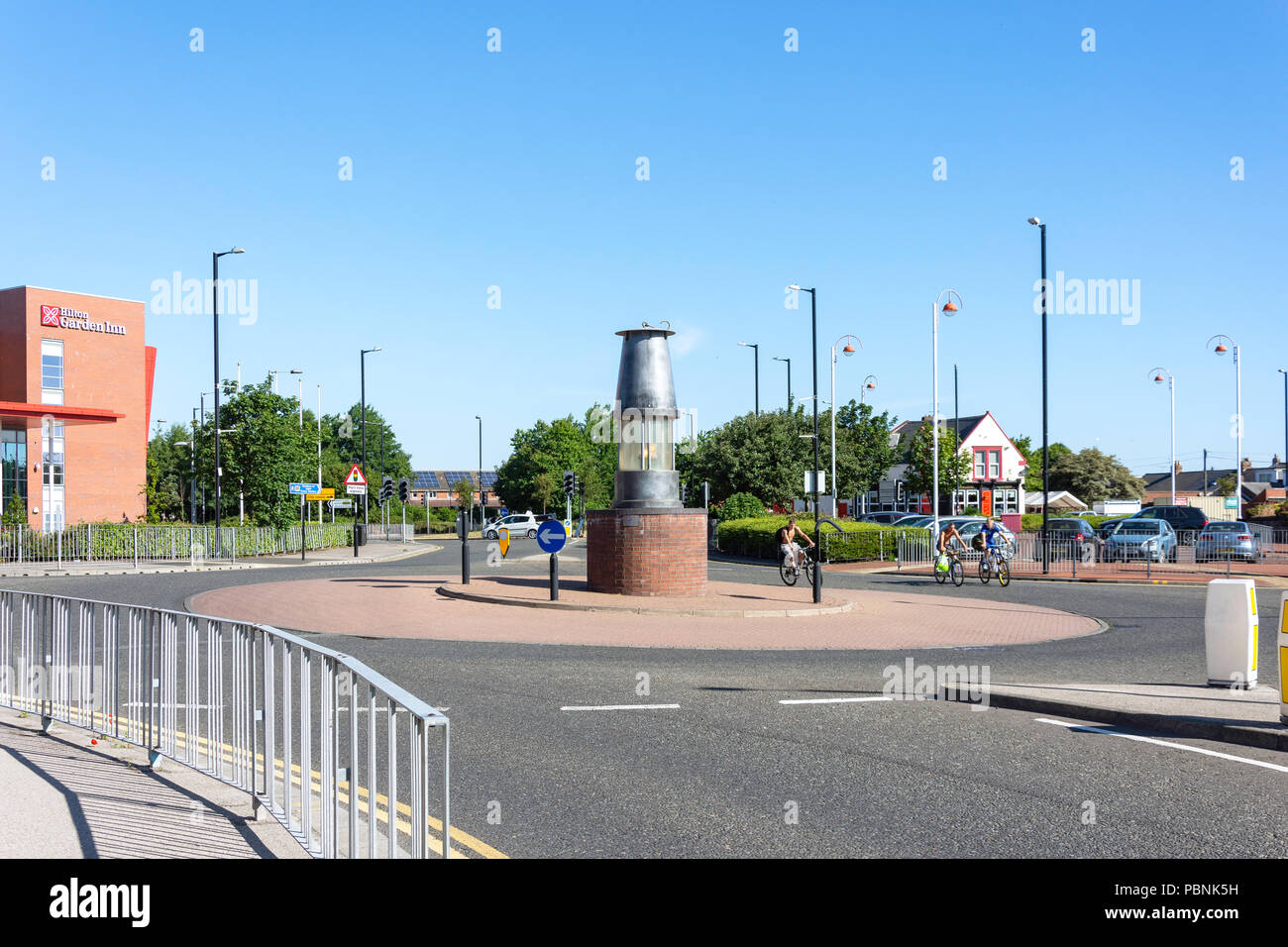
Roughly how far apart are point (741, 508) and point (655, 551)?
26.9 m

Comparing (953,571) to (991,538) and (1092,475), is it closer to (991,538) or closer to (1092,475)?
(991,538)

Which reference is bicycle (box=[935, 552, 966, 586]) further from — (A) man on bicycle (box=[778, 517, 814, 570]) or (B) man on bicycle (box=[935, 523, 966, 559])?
(A) man on bicycle (box=[778, 517, 814, 570])

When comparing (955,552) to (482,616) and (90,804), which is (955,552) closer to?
(482,616)

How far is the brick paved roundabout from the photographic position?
589 inches

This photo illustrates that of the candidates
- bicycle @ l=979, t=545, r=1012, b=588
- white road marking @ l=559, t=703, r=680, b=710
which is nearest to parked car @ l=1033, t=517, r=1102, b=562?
bicycle @ l=979, t=545, r=1012, b=588

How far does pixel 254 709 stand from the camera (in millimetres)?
5852

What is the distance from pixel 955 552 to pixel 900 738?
58.1ft

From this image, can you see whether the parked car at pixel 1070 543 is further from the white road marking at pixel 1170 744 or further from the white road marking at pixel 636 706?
the white road marking at pixel 636 706

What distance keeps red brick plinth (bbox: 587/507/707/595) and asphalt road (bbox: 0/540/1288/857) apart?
22.5 feet

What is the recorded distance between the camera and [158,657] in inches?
278

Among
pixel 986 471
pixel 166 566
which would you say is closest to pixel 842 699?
pixel 166 566

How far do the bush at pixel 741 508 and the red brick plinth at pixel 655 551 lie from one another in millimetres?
25914

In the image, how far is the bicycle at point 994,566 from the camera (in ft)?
82.1

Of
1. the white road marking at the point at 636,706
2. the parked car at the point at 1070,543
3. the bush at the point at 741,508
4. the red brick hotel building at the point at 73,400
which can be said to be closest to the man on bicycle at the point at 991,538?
the parked car at the point at 1070,543
